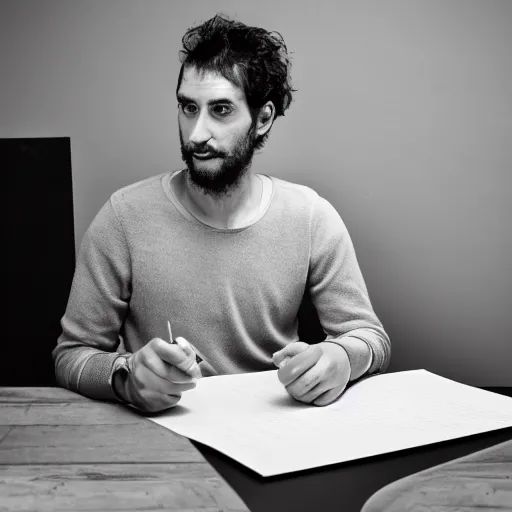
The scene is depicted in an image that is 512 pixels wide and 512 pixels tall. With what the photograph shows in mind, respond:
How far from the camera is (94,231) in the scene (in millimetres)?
1225

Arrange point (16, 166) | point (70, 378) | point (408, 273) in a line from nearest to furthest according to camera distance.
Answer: point (70, 378), point (16, 166), point (408, 273)

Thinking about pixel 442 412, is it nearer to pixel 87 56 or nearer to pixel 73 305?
pixel 73 305

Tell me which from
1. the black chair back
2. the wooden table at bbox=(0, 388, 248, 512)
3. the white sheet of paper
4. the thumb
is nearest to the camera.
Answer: the wooden table at bbox=(0, 388, 248, 512)

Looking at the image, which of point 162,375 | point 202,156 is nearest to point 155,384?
point 162,375

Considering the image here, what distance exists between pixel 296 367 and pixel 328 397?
0.22 ft

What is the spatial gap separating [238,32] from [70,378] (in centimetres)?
73

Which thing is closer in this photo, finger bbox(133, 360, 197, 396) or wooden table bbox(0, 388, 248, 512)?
wooden table bbox(0, 388, 248, 512)

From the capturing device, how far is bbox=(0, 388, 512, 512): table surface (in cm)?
58

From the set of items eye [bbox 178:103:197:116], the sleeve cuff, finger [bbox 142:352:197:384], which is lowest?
the sleeve cuff

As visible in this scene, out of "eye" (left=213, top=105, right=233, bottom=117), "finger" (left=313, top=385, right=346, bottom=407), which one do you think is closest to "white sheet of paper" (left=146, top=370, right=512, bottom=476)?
"finger" (left=313, top=385, right=346, bottom=407)

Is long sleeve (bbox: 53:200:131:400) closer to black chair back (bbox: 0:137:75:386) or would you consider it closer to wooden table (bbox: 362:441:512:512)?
black chair back (bbox: 0:137:75:386)

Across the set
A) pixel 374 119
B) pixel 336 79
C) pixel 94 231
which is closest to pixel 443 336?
pixel 374 119

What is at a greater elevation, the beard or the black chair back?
the beard

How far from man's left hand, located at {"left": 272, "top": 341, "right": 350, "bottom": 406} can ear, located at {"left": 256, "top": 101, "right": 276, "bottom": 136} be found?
1.78ft
